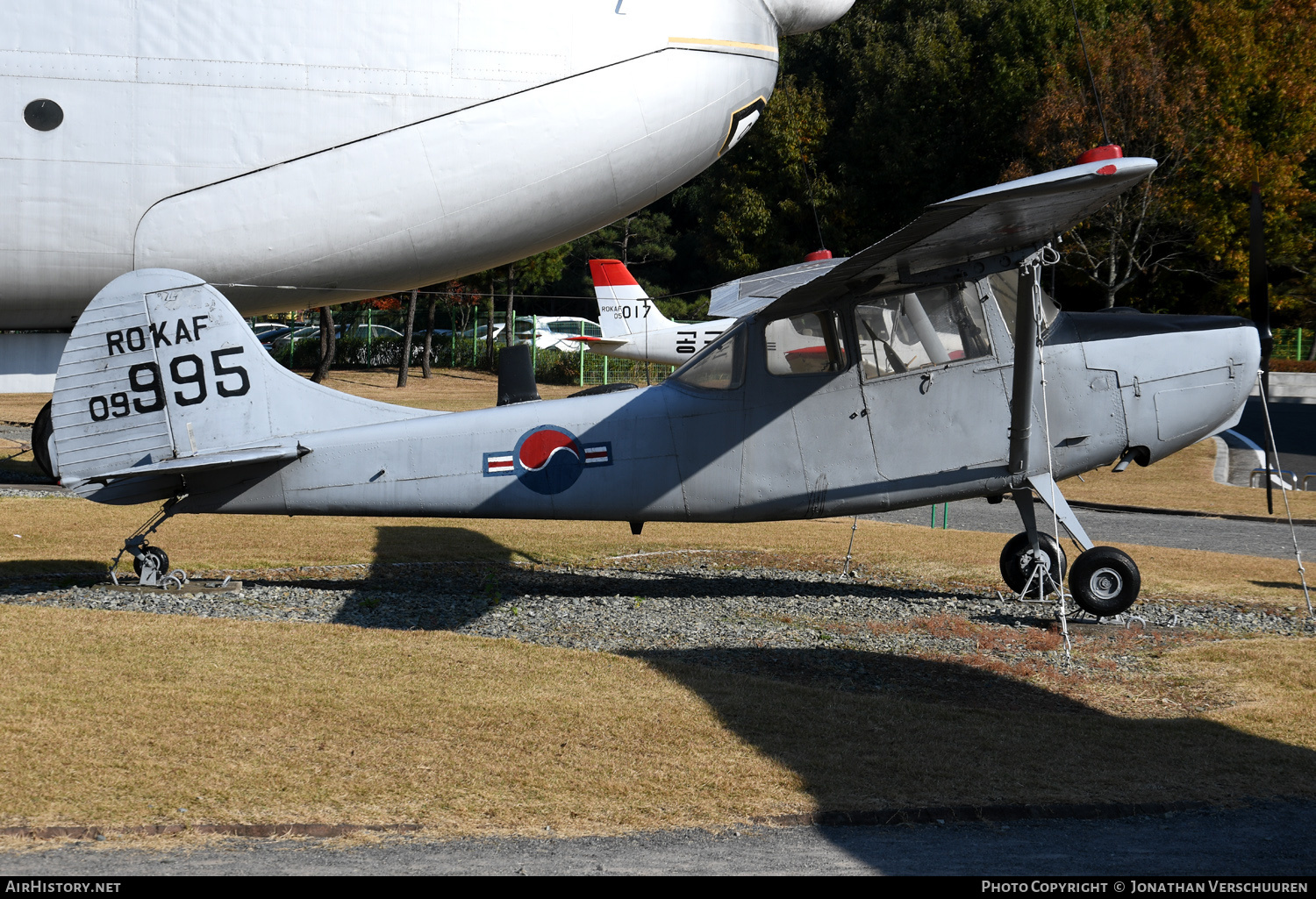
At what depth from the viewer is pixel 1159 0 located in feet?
123

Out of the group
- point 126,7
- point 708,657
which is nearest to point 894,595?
point 708,657

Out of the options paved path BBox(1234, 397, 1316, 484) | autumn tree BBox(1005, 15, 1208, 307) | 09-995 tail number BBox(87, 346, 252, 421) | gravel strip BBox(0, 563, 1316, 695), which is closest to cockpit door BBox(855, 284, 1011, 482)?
gravel strip BBox(0, 563, 1316, 695)

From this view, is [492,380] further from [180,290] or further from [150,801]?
[150,801]

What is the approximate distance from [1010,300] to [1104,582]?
2440mm

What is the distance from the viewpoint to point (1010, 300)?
9.23 metres

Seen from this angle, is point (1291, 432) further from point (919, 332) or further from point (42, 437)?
point (42, 437)

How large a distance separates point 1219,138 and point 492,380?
26.1 m

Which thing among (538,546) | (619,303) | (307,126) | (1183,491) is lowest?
(1183,491)

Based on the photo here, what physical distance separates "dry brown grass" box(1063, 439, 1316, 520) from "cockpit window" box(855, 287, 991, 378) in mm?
11103

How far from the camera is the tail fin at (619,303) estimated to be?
95.2 ft

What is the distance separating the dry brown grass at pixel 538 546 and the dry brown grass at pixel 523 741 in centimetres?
353

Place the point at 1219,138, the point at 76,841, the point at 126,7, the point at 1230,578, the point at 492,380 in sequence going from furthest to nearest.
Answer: the point at 492,380
the point at 1219,138
the point at 1230,578
the point at 126,7
the point at 76,841

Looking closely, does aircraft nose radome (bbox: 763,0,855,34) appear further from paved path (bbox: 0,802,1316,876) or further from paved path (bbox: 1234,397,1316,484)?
paved path (bbox: 1234,397,1316,484)

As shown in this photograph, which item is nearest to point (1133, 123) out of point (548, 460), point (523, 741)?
point (548, 460)
